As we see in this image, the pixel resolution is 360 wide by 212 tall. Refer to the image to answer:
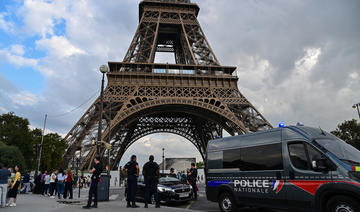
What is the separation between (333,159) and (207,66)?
78.5ft

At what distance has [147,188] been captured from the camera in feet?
26.7

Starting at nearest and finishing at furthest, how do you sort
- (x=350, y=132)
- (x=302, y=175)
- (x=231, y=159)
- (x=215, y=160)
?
(x=302, y=175) → (x=231, y=159) → (x=215, y=160) → (x=350, y=132)

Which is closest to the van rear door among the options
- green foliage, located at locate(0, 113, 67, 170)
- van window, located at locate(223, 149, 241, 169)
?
van window, located at locate(223, 149, 241, 169)

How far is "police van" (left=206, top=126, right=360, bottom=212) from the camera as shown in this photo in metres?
5.02

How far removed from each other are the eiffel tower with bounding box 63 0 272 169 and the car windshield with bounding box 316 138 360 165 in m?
Result: 17.3

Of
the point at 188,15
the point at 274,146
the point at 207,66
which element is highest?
the point at 188,15

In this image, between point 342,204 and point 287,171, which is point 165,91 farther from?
point 342,204

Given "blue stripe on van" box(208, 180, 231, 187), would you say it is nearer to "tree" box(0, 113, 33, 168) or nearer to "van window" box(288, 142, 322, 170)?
"van window" box(288, 142, 322, 170)

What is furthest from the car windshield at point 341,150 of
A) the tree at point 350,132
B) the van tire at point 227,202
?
the tree at point 350,132

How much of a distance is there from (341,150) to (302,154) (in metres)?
0.81

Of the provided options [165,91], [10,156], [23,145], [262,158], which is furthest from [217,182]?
[23,145]

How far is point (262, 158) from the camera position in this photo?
Result: 6.70 m

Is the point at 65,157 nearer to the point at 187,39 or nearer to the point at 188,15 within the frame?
the point at 187,39

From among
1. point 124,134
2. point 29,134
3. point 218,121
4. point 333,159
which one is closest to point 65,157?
point 124,134
